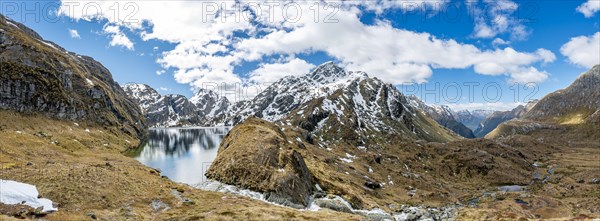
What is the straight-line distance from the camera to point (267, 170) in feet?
255

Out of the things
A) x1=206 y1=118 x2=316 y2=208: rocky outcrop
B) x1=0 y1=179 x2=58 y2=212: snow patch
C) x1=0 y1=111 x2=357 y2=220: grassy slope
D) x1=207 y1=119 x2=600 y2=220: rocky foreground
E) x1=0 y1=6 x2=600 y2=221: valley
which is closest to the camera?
x1=0 y1=179 x2=58 y2=212: snow patch

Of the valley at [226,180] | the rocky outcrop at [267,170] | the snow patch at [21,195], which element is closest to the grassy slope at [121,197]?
the valley at [226,180]

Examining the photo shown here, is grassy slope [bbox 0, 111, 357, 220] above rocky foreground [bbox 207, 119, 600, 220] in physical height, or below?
above

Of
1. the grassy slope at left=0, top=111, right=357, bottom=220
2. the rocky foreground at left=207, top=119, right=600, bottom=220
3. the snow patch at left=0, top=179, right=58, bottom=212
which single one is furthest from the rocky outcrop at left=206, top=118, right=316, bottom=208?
the snow patch at left=0, top=179, right=58, bottom=212

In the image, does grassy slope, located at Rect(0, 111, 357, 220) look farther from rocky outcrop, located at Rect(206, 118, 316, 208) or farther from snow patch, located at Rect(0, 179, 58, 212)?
rocky outcrop, located at Rect(206, 118, 316, 208)

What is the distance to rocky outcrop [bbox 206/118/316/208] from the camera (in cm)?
7250

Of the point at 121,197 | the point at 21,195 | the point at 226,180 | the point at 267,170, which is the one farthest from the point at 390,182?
the point at 21,195

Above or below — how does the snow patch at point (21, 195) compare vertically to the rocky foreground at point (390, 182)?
above

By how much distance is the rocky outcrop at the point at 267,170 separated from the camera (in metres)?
72.5

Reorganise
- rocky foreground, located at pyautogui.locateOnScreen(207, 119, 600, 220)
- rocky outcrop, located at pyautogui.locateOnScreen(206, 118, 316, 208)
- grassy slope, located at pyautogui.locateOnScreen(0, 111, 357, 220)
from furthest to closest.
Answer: rocky foreground, located at pyautogui.locateOnScreen(207, 119, 600, 220)
rocky outcrop, located at pyautogui.locateOnScreen(206, 118, 316, 208)
grassy slope, located at pyautogui.locateOnScreen(0, 111, 357, 220)

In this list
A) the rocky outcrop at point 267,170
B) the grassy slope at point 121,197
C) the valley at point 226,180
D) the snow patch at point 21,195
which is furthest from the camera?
the rocky outcrop at point 267,170

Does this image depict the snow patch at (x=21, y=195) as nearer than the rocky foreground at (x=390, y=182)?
Yes

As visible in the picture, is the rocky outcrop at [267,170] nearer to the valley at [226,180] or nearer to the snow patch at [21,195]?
the valley at [226,180]

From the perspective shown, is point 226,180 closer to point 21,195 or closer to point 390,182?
point 21,195
